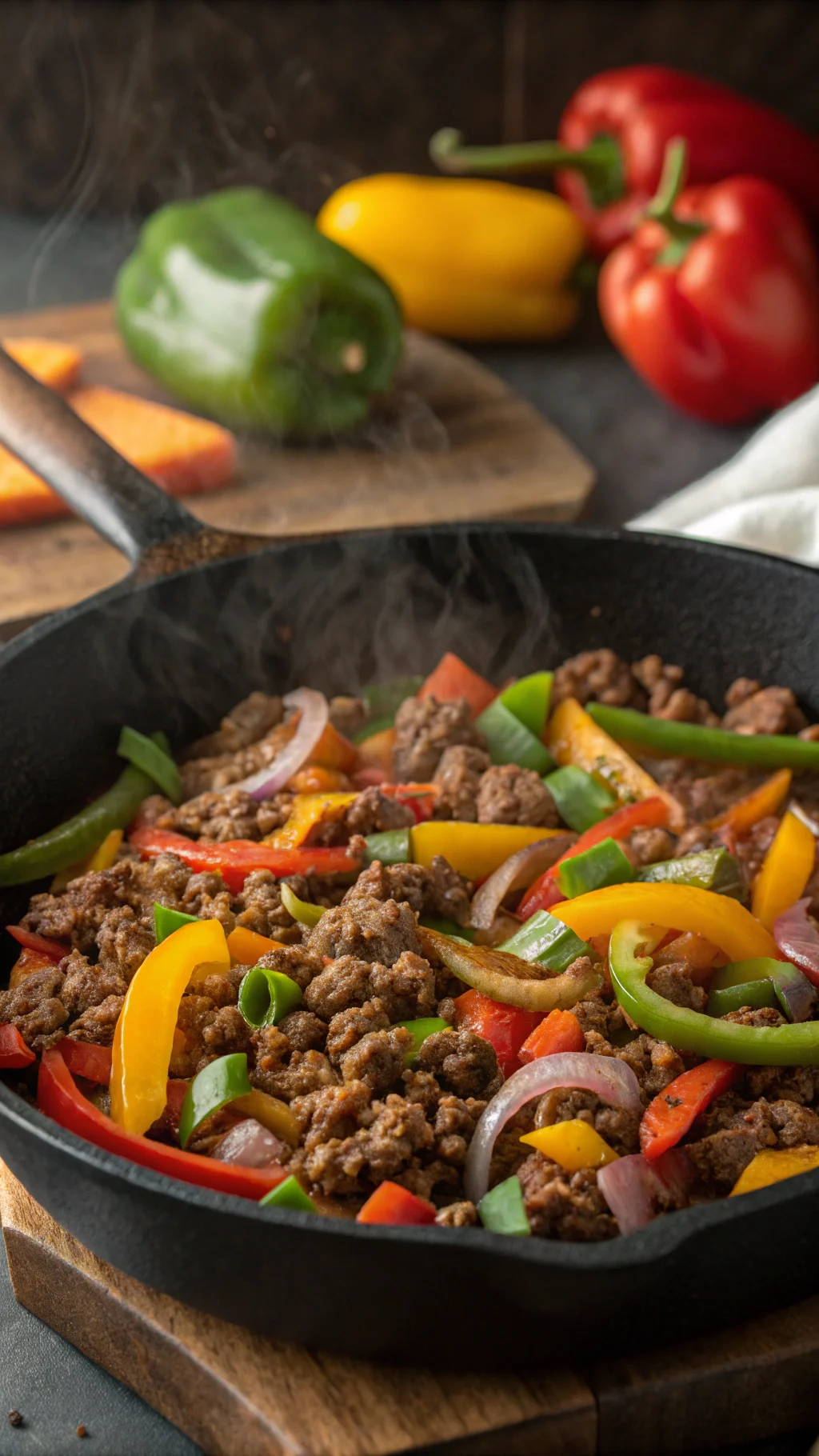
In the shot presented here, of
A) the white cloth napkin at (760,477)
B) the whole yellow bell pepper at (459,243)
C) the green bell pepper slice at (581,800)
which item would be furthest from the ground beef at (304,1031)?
the whole yellow bell pepper at (459,243)

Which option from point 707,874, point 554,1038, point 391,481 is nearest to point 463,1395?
point 554,1038

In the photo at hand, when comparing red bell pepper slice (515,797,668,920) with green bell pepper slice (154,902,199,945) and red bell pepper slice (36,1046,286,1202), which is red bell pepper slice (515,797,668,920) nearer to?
green bell pepper slice (154,902,199,945)

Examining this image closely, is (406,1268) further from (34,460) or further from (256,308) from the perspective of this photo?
(256,308)

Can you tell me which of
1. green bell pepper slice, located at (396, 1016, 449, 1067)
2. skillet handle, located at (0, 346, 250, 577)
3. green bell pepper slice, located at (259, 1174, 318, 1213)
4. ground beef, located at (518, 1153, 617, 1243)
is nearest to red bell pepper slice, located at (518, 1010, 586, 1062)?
green bell pepper slice, located at (396, 1016, 449, 1067)

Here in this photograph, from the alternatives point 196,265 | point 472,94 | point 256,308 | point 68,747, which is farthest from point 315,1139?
point 472,94

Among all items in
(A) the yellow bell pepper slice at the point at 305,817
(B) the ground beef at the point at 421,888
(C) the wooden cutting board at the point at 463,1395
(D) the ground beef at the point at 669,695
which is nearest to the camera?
(C) the wooden cutting board at the point at 463,1395

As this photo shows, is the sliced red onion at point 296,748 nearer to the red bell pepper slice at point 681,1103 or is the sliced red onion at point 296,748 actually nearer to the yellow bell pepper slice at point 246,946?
the yellow bell pepper slice at point 246,946
